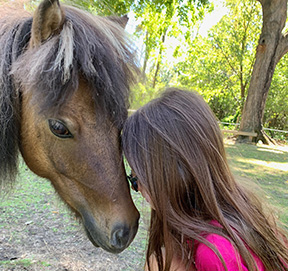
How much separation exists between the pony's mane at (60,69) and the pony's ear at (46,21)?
3cm

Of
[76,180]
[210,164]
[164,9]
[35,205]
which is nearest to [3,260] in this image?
[35,205]

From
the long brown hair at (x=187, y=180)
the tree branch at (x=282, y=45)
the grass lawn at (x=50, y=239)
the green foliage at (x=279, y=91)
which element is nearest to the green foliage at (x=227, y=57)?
the green foliage at (x=279, y=91)

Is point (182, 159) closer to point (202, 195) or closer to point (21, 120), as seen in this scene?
point (202, 195)

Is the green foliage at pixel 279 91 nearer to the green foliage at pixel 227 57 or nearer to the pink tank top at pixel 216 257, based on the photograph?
the green foliage at pixel 227 57

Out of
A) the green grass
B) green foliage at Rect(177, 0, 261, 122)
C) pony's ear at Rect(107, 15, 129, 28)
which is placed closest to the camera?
pony's ear at Rect(107, 15, 129, 28)

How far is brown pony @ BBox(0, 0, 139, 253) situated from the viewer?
1237 millimetres

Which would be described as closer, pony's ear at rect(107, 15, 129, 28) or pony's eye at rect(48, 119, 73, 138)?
pony's eye at rect(48, 119, 73, 138)

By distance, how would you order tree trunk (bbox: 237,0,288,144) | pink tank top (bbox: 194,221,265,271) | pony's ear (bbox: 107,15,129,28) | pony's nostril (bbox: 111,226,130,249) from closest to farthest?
pink tank top (bbox: 194,221,265,271), pony's nostril (bbox: 111,226,130,249), pony's ear (bbox: 107,15,129,28), tree trunk (bbox: 237,0,288,144)

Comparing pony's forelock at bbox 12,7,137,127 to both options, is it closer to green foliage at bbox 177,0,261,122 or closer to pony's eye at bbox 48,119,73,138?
pony's eye at bbox 48,119,73,138

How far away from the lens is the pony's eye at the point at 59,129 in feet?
4.09

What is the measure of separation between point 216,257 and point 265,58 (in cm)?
1038

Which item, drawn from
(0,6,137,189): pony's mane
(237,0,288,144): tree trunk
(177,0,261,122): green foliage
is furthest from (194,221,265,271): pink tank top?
(177,0,261,122): green foliage

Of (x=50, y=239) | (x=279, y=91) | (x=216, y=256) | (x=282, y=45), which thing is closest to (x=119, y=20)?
(x=216, y=256)

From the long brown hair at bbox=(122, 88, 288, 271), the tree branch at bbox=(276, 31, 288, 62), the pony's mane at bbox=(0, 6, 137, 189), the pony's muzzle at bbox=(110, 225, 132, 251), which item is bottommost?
the pony's muzzle at bbox=(110, 225, 132, 251)
